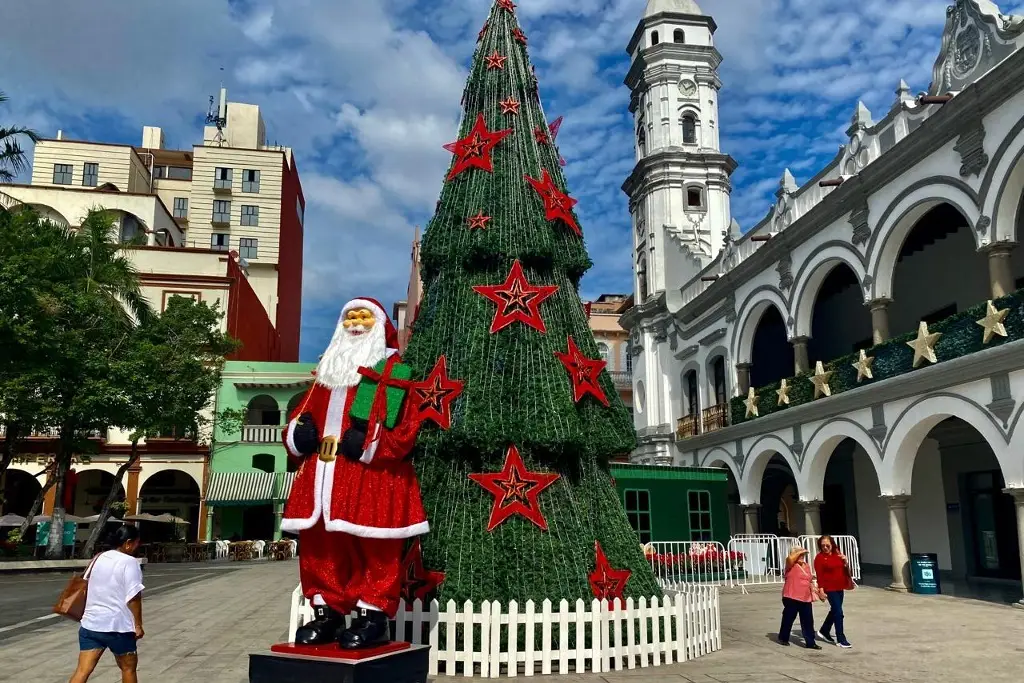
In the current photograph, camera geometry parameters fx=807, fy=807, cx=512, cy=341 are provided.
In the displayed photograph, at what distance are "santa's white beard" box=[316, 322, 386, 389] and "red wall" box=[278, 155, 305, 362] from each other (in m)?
40.6

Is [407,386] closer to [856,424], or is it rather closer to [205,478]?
[856,424]

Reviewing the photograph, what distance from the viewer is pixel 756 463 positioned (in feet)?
68.9

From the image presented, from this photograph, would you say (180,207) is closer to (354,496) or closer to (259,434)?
(259,434)

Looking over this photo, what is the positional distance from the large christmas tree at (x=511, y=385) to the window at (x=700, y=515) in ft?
32.8

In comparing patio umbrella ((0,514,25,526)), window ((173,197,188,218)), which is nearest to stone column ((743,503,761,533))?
patio umbrella ((0,514,25,526))

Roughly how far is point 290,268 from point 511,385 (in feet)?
143

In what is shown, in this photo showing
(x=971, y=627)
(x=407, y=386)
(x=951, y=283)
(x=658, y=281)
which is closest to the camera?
(x=407, y=386)

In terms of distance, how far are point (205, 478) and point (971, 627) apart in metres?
27.4

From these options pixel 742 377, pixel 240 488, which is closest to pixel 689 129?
pixel 742 377

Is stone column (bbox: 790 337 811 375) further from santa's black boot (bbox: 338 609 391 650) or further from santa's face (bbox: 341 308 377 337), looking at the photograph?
santa's black boot (bbox: 338 609 391 650)

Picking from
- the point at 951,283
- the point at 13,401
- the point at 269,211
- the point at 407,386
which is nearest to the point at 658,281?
the point at 951,283

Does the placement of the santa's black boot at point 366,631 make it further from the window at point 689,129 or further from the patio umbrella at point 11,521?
the window at point 689,129

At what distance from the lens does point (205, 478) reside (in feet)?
102

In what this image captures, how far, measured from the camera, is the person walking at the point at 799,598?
8.66 metres
